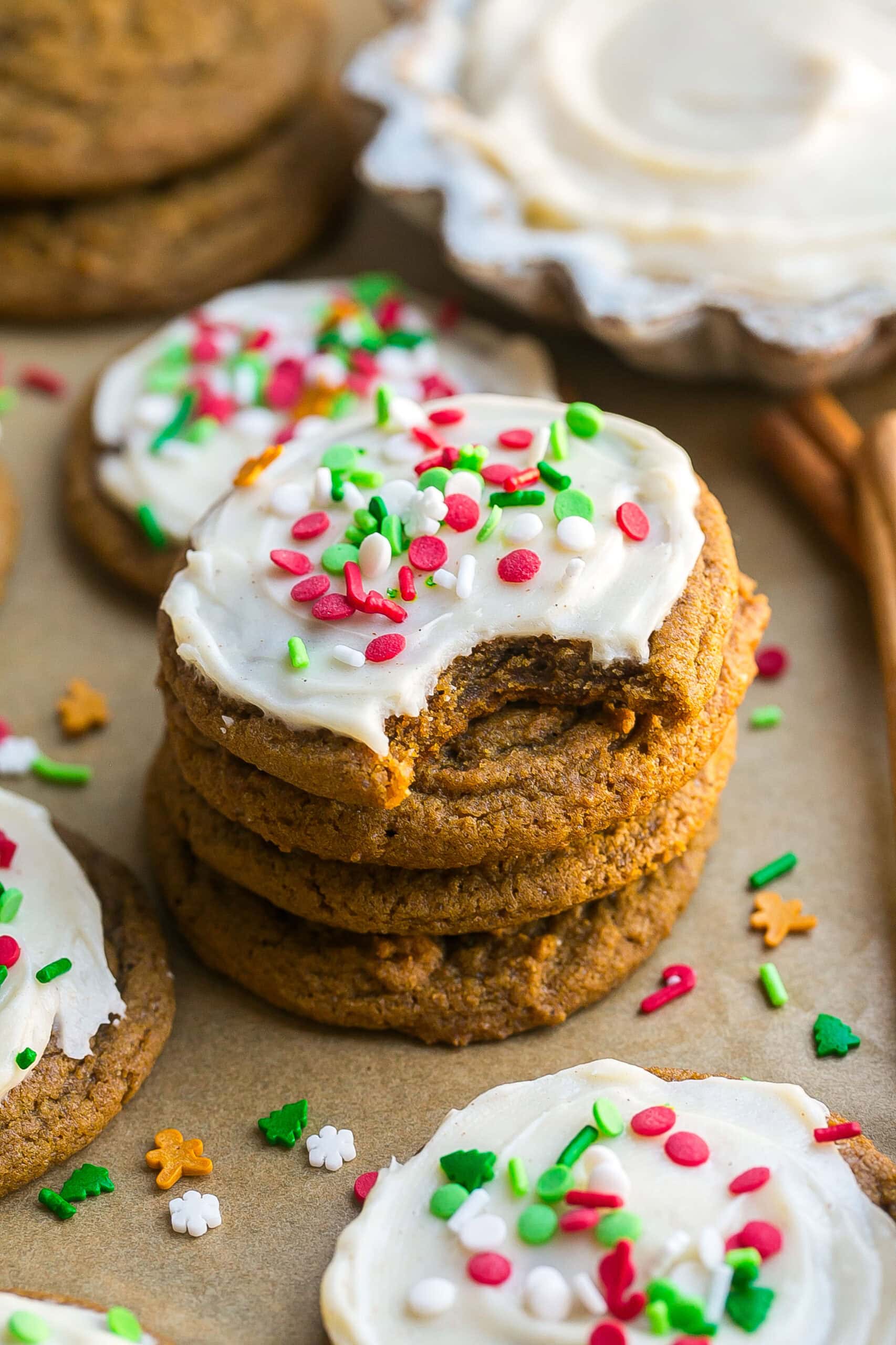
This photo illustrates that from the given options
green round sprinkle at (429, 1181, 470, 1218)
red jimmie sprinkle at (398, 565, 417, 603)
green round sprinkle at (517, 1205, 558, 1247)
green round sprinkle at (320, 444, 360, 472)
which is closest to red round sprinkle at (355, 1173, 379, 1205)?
green round sprinkle at (429, 1181, 470, 1218)

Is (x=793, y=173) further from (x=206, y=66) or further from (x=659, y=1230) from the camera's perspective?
(x=659, y=1230)

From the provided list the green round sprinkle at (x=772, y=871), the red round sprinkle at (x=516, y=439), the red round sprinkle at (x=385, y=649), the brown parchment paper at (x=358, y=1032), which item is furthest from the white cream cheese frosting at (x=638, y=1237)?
the red round sprinkle at (x=516, y=439)

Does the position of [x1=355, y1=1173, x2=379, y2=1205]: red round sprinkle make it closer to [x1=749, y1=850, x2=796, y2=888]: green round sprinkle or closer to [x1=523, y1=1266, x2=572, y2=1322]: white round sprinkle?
[x1=523, y1=1266, x2=572, y2=1322]: white round sprinkle

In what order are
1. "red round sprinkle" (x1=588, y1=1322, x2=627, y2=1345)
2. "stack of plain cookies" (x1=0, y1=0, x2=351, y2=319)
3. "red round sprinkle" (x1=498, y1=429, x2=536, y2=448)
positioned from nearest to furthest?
"red round sprinkle" (x1=588, y1=1322, x2=627, y2=1345) → "red round sprinkle" (x1=498, y1=429, x2=536, y2=448) → "stack of plain cookies" (x1=0, y1=0, x2=351, y2=319)

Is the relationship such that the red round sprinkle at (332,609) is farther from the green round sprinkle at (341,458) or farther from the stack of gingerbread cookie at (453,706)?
the green round sprinkle at (341,458)

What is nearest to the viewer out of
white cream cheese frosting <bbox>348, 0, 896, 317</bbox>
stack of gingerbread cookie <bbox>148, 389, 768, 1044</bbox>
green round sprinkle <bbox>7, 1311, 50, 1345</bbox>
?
green round sprinkle <bbox>7, 1311, 50, 1345</bbox>

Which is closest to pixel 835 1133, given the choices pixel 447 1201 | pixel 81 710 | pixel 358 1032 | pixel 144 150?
pixel 447 1201
